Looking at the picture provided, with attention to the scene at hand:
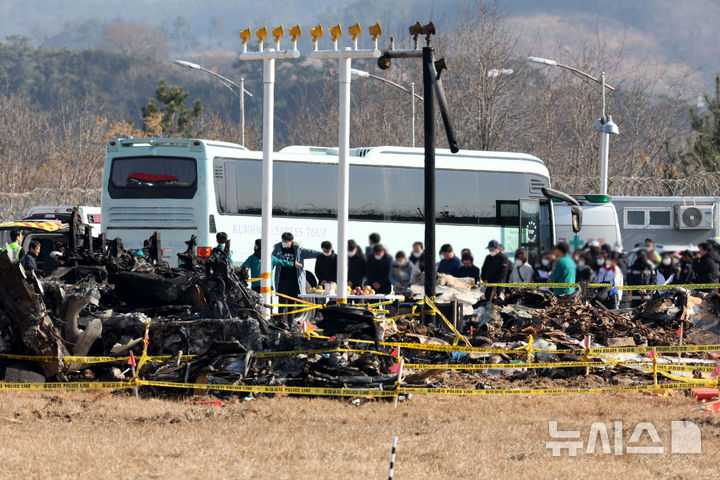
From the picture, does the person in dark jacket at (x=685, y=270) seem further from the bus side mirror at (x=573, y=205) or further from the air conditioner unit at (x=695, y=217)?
the air conditioner unit at (x=695, y=217)

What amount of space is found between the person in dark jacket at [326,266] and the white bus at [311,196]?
3.70 m

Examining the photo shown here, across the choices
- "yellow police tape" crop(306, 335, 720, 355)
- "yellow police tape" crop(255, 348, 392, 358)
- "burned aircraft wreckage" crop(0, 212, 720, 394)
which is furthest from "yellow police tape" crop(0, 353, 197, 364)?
"yellow police tape" crop(306, 335, 720, 355)

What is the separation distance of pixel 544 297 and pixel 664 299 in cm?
198

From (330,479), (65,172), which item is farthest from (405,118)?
(330,479)

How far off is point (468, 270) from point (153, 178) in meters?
8.32

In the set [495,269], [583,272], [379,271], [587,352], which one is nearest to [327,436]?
[587,352]

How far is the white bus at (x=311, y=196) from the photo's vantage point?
2539cm

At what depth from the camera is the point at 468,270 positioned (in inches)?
829

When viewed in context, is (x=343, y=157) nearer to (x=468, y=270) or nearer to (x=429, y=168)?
(x=429, y=168)

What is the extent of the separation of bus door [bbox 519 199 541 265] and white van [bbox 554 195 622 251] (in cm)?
349

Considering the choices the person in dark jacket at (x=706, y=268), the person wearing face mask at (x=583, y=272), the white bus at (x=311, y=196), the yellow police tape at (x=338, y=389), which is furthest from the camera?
the white bus at (x=311, y=196)

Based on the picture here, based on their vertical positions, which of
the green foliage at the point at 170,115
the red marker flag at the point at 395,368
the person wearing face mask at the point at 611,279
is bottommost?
the red marker flag at the point at 395,368

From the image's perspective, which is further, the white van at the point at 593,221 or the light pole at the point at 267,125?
the white van at the point at 593,221

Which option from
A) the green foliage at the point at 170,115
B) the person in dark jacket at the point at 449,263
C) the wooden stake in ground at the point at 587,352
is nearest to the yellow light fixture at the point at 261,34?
the person in dark jacket at the point at 449,263
